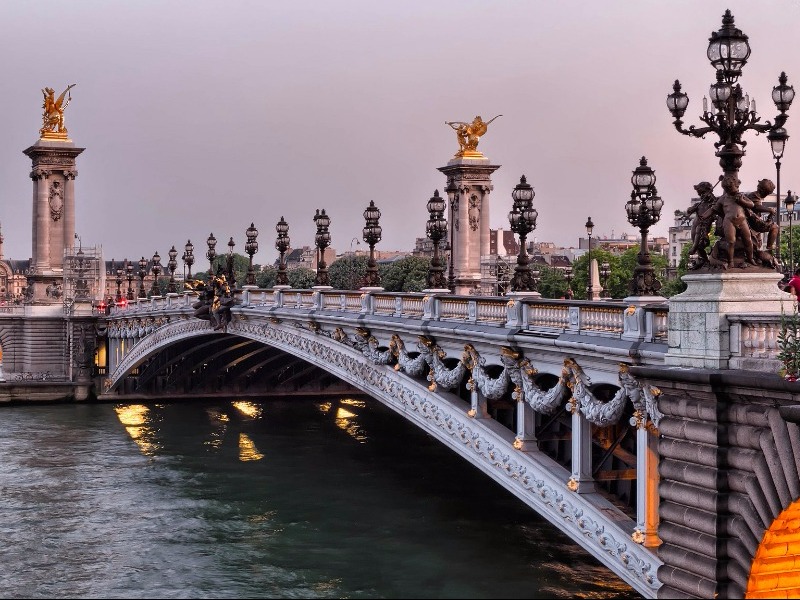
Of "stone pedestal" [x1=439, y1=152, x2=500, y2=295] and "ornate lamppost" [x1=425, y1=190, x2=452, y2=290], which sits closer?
"ornate lamppost" [x1=425, y1=190, x2=452, y2=290]

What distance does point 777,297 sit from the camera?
1570 cm

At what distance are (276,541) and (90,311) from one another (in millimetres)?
51001

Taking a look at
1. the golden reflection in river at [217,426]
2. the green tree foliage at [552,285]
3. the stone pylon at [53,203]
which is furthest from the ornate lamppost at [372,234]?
the stone pylon at [53,203]

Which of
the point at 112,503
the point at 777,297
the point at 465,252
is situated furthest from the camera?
the point at 465,252

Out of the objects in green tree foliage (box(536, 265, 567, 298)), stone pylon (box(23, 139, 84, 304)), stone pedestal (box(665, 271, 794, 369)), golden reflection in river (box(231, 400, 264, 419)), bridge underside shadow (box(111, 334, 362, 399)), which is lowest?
golden reflection in river (box(231, 400, 264, 419))

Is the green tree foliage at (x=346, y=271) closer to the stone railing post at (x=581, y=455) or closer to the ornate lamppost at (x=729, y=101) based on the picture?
the stone railing post at (x=581, y=455)

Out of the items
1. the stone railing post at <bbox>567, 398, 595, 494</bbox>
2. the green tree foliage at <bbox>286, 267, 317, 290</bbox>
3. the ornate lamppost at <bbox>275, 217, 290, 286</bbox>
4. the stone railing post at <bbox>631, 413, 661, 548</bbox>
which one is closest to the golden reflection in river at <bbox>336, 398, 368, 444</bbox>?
the ornate lamppost at <bbox>275, 217, 290, 286</bbox>

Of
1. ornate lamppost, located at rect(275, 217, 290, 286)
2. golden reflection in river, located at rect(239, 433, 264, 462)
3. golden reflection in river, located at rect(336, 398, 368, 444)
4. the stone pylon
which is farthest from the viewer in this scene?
the stone pylon

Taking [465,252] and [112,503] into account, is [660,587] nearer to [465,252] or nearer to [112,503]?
[112,503]

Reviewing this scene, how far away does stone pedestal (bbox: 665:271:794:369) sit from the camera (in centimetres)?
1553

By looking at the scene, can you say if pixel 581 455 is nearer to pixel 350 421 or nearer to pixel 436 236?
pixel 436 236

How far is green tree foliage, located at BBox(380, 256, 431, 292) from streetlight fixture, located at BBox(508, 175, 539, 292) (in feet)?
213

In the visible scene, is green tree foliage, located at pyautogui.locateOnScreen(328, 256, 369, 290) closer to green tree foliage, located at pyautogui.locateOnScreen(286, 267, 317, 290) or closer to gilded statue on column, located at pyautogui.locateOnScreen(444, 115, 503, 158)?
green tree foliage, located at pyautogui.locateOnScreen(286, 267, 317, 290)

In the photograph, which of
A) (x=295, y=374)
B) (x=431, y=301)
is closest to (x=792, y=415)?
(x=431, y=301)
